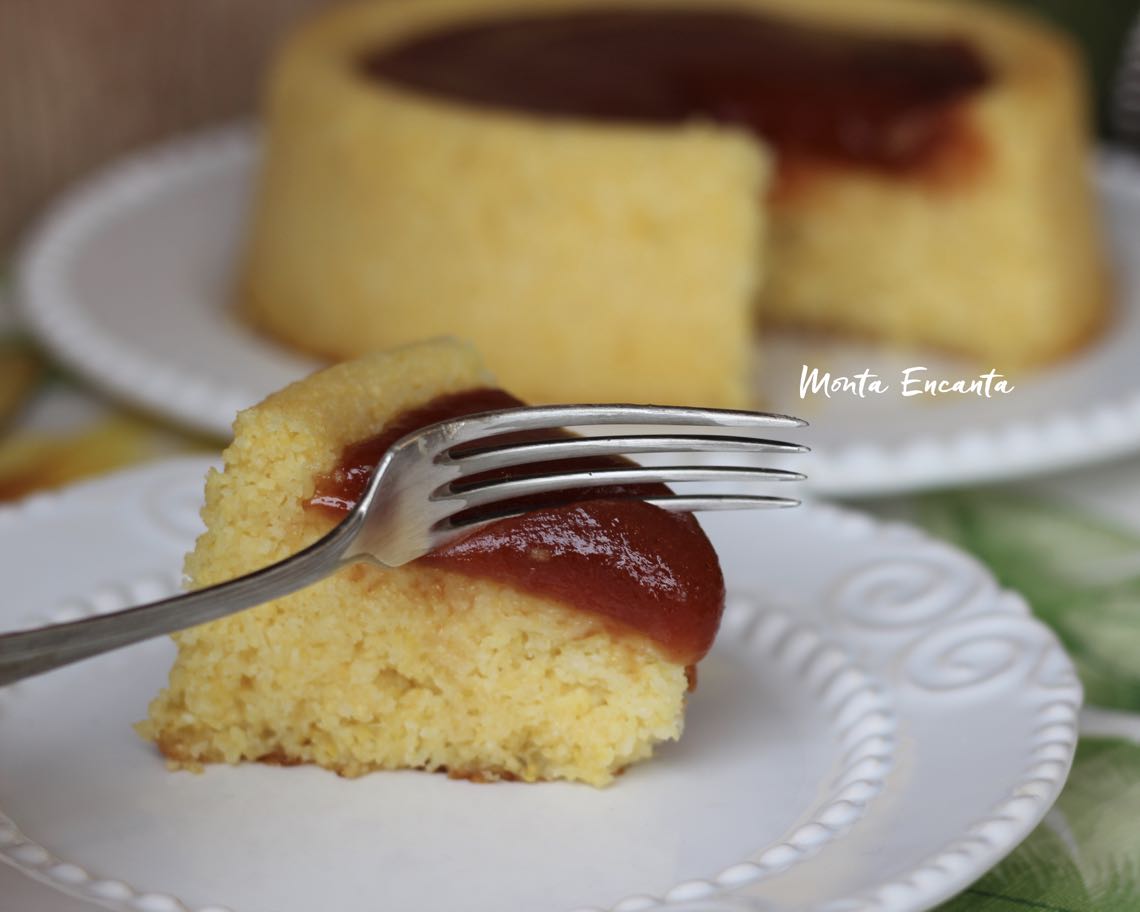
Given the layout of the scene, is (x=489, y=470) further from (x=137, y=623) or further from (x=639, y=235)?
(x=639, y=235)

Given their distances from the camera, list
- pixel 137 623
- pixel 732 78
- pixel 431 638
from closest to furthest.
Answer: pixel 137 623, pixel 431 638, pixel 732 78

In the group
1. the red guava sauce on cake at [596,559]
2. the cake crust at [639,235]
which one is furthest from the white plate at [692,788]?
the cake crust at [639,235]

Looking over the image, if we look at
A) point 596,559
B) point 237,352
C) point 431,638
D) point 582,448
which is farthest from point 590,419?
point 237,352

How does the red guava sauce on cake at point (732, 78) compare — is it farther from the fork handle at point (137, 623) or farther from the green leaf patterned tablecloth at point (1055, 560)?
the fork handle at point (137, 623)

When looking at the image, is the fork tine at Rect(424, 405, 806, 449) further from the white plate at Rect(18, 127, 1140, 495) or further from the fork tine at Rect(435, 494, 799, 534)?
the white plate at Rect(18, 127, 1140, 495)

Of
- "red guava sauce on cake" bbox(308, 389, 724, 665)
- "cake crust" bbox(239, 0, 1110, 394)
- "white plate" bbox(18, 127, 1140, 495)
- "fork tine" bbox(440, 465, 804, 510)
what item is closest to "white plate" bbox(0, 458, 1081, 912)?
"red guava sauce on cake" bbox(308, 389, 724, 665)

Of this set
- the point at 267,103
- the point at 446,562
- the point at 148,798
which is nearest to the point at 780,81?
the point at 267,103
